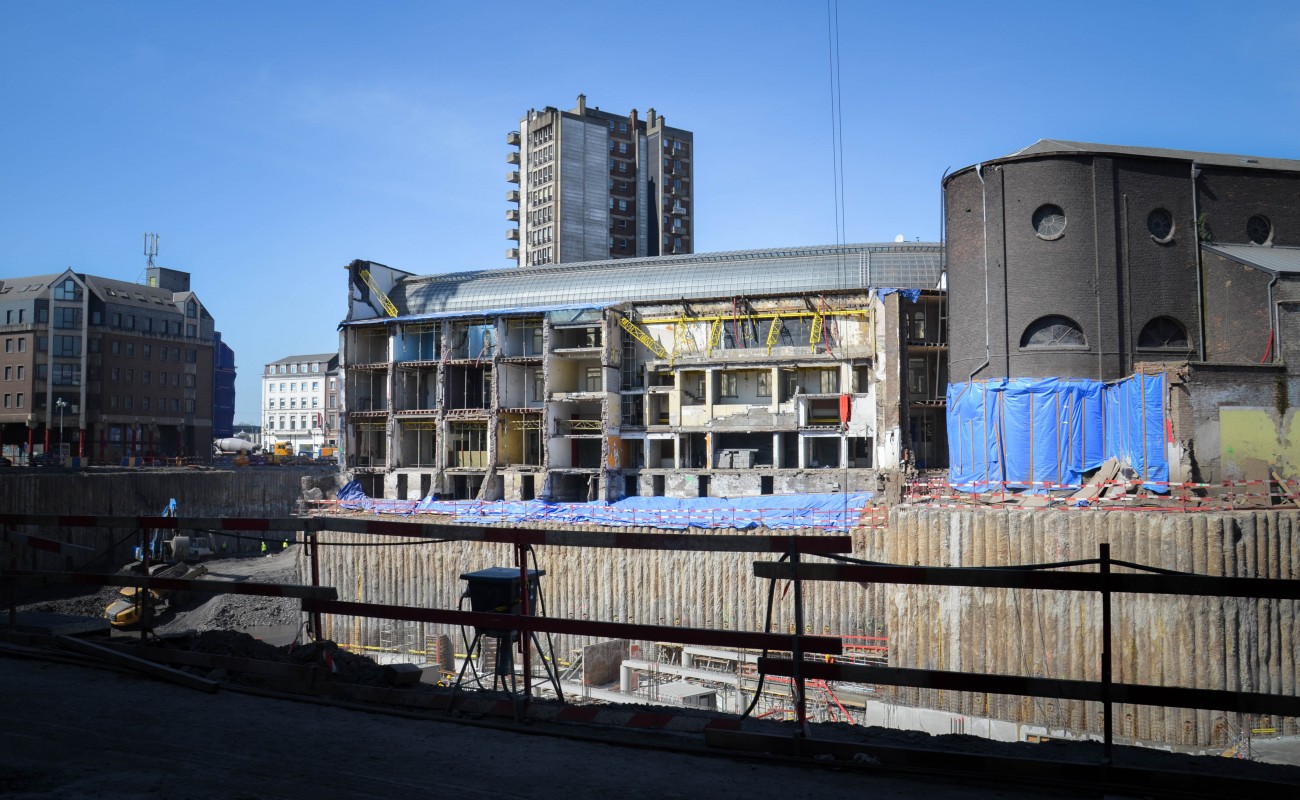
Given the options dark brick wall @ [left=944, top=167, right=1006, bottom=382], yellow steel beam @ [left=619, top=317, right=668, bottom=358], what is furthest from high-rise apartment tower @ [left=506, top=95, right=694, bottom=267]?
dark brick wall @ [left=944, top=167, right=1006, bottom=382]

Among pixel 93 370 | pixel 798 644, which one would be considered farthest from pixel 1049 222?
pixel 93 370

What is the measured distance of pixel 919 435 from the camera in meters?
42.9

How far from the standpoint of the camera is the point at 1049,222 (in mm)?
32375

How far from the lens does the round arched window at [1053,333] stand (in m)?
31.8

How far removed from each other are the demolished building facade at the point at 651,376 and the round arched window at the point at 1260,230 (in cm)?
1203

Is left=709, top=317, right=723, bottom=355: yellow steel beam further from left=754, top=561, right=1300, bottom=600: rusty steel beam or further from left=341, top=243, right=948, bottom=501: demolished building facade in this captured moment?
left=754, top=561, right=1300, bottom=600: rusty steel beam

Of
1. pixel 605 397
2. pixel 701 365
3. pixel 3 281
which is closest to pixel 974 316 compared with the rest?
pixel 701 365

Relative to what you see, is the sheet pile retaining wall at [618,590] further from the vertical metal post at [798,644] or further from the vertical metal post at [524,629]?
the vertical metal post at [798,644]

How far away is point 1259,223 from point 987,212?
421 inches

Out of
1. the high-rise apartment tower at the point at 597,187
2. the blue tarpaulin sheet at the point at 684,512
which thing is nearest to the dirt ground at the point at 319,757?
the blue tarpaulin sheet at the point at 684,512

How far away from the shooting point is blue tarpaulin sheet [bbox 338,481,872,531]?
29641 mm

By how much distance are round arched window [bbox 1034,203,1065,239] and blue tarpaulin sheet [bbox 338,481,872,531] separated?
11.3m

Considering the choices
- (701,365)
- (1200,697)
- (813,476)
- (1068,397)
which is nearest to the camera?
(1200,697)

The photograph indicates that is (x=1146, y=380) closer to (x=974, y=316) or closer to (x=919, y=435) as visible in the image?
(x=974, y=316)
